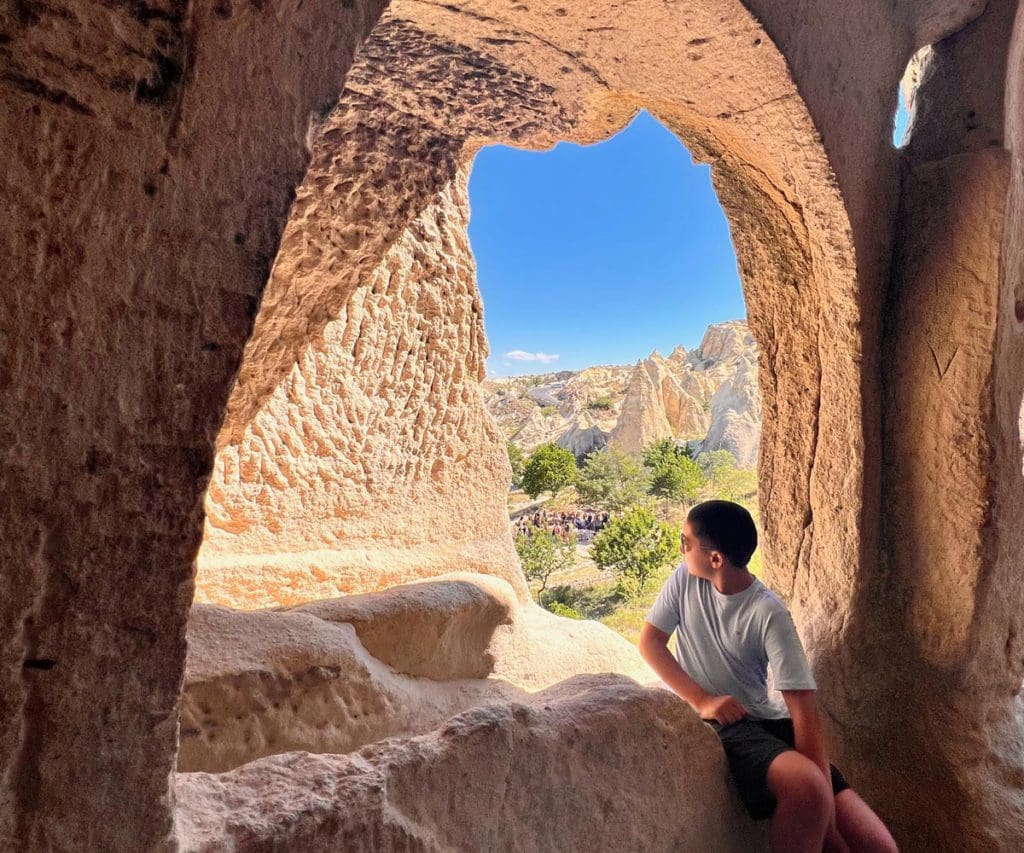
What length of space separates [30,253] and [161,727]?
47 cm

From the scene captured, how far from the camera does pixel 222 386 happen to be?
0.72 metres

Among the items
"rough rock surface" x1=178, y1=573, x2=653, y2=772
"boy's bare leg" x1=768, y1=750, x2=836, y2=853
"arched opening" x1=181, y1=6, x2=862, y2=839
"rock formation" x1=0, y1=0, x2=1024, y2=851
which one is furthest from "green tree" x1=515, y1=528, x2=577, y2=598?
"boy's bare leg" x1=768, y1=750, x2=836, y2=853

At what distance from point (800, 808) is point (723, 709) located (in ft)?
0.71

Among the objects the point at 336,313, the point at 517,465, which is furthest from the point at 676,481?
the point at 336,313

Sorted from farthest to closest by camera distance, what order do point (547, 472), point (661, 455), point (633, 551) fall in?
point (661, 455), point (547, 472), point (633, 551)

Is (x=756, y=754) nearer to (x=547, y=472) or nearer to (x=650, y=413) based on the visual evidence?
(x=547, y=472)

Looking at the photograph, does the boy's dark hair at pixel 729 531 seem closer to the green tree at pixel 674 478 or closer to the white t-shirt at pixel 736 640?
the white t-shirt at pixel 736 640

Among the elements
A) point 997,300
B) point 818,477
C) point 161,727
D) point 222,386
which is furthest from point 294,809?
point 997,300

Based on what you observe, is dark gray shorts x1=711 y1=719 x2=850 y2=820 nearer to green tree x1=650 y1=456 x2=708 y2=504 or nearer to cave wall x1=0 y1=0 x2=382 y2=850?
cave wall x1=0 y1=0 x2=382 y2=850

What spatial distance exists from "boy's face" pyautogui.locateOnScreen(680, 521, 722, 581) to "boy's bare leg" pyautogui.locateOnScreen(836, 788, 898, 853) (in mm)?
449

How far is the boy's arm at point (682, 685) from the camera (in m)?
1.36

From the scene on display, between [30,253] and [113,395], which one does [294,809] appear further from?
[30,253]

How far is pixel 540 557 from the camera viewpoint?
11.1 metres

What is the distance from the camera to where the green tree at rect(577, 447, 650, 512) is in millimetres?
14281
